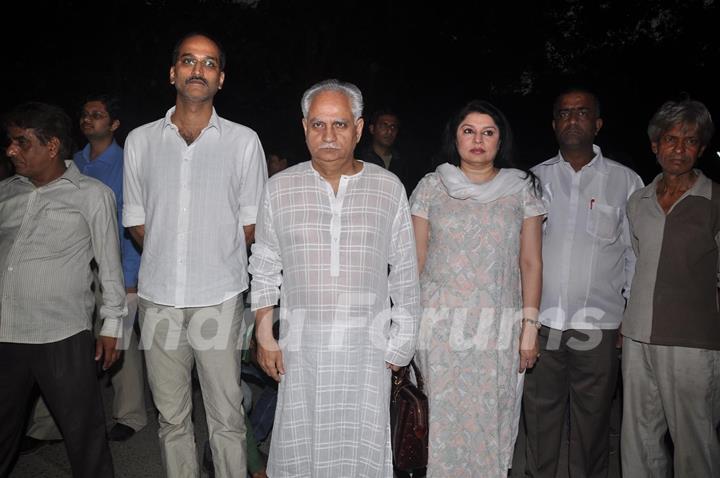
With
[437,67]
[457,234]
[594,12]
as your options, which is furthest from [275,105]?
[457,234]

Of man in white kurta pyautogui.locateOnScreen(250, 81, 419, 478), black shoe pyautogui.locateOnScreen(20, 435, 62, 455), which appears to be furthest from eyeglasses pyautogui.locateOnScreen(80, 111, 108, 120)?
black shoe pyautogui.locateOnScreen(20, 435, 62, 455)

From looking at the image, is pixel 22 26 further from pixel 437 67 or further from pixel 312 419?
Answer: pixel 312 419

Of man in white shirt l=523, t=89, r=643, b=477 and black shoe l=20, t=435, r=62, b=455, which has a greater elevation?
man in white shirt l=523, t=89, r=643, b=477

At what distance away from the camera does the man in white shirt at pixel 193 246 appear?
3.01 meters

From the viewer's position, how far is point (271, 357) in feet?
9.37

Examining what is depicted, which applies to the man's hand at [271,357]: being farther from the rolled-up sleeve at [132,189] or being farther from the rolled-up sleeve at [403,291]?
the rolled-up sleeve at [132,189]

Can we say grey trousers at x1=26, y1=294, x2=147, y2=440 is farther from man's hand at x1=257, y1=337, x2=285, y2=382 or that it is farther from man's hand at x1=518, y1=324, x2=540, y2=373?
man's hand at x1=518, y1=324, x2=540, y2=373

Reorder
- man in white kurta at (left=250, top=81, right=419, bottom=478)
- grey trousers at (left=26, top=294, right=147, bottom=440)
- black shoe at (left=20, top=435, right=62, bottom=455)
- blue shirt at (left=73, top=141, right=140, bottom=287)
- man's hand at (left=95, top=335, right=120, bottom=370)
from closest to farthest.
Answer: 1. man in white kurta at (left=250, top=81, right=419, bottom=478)
2. man's hand at (left=95, top=335, right=120, bottom=370)
3. black shoe at (left=20, top=435, right=62, bottom=455)
4. blue shirt at (left=73, top=141, right=140, bottom=287)
5. grey trousers at (left=26, top=294, right=147, bottom=440)

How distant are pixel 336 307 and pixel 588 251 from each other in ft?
5.34

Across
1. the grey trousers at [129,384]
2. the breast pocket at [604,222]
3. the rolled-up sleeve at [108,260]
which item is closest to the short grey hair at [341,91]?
the rolled-up sleeve at [108,260]

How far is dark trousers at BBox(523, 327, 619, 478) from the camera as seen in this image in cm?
350

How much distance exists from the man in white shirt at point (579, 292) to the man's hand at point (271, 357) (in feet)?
5.43

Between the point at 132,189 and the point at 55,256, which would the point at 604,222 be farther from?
the point at 55,256

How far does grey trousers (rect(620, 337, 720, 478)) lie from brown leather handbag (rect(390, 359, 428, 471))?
1.20 metres
